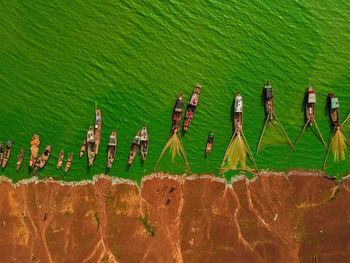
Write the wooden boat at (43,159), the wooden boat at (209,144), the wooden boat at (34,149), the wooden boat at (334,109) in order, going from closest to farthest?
the wooden boat at (34,149), the wooden boat at (43,159), the wooden boat at (334,109), the wooden boat at (209,144)

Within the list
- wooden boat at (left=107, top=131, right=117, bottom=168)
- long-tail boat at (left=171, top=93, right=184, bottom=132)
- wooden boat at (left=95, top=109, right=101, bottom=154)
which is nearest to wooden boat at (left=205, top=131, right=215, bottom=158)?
long-tail boat at (left=171, top=93, right=184, bottom=132)

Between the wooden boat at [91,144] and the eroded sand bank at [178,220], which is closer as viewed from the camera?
the wooden boat at [91,144]

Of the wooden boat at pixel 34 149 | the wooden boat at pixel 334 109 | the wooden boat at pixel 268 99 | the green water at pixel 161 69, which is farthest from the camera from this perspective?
the wooden boat at pixel 334 109

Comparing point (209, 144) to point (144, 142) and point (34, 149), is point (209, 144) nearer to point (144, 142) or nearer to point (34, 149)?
point (144, 142)

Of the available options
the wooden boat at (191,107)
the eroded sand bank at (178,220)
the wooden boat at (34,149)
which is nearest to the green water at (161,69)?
the wooden boat at (34,149)

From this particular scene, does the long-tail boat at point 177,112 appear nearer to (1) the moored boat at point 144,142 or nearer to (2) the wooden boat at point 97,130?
(1) the moored boat at point 144,142

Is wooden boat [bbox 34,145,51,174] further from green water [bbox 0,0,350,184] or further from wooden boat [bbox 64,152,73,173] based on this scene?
wooden boat [bbox 64,152,73,173]
